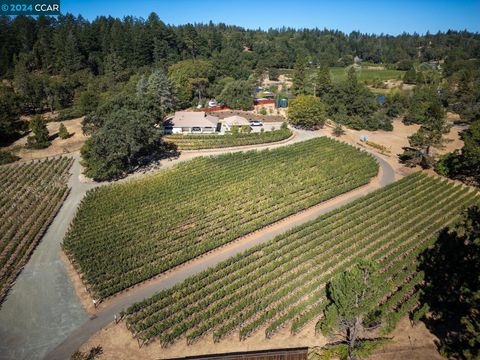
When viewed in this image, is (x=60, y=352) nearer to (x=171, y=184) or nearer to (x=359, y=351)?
(x=359, y=351)

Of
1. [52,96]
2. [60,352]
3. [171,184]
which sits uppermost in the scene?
[52,96]

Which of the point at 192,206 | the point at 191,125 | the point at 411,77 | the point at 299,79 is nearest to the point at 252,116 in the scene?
the point at 191,125

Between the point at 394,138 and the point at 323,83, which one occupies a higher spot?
the point at 323,83

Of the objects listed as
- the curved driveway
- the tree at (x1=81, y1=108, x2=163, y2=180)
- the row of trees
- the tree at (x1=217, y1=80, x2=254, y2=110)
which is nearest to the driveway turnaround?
the curved driveway

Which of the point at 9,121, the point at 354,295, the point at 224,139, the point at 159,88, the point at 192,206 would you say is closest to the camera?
the point at 354,295

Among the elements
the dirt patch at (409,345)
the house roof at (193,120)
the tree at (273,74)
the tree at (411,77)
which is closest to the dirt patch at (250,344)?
the dirt patch at (409,345)

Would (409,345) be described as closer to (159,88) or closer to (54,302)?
(54,302)

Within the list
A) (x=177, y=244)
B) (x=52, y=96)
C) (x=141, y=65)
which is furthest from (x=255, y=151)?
(x=141, y=65)
